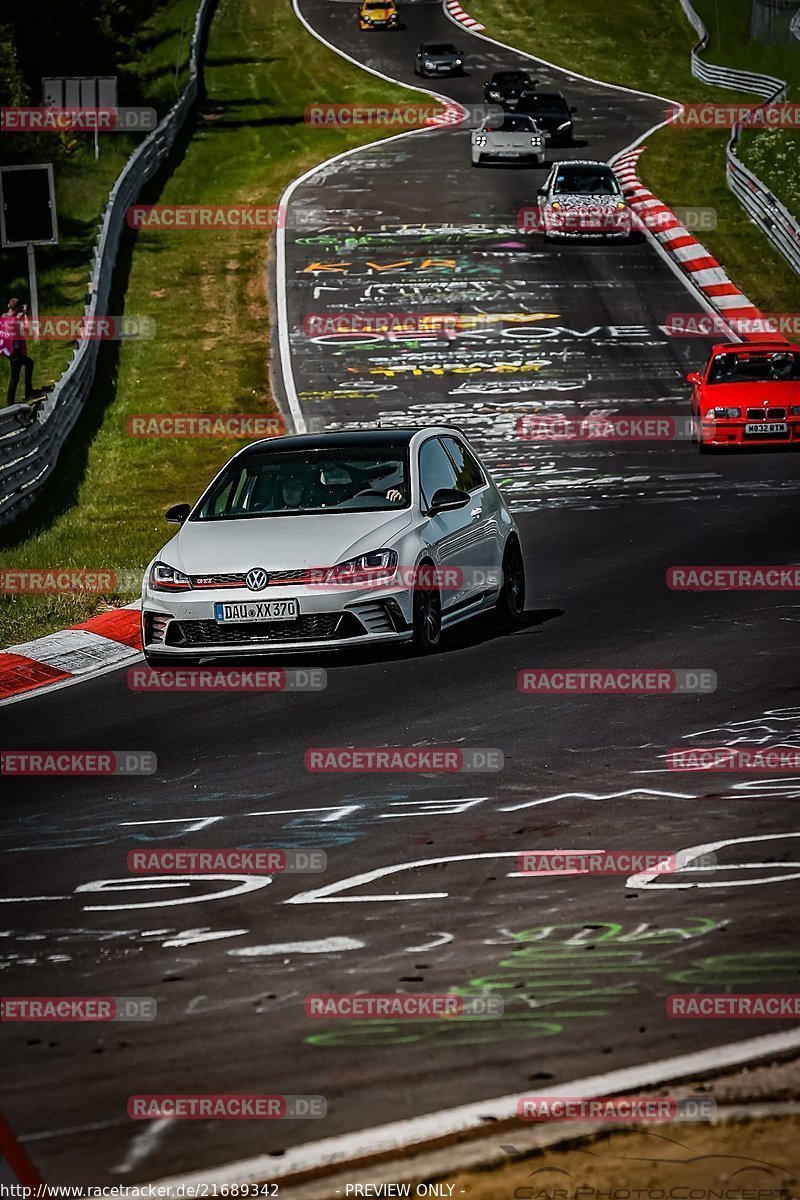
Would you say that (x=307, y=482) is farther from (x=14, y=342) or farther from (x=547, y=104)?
(x=547, y=104)

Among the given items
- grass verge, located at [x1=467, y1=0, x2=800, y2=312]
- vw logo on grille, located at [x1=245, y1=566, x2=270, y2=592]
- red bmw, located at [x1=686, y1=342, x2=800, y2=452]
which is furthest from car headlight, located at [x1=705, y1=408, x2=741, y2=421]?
vw logo on grille, located at [x1=245, y1=566, x2=270, y2=592]

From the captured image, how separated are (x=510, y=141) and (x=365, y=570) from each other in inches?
1541

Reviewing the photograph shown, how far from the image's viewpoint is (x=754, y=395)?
79.9ft

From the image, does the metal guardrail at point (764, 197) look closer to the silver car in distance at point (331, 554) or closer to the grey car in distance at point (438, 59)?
the grey car in distance at point (438, 59)

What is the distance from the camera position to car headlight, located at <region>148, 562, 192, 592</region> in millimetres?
12141

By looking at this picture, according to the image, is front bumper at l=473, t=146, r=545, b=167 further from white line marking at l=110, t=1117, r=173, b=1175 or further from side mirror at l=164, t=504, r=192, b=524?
white line marking at l=110, t=1117, r=173, b=1175

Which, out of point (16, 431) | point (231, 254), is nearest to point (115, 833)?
point (16, 431)

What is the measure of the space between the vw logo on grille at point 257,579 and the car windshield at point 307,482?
36.8 inches

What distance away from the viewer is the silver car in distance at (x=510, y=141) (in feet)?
162

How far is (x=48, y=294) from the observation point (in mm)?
38125

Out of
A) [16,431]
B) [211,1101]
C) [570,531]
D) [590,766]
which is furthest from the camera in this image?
[16,431]

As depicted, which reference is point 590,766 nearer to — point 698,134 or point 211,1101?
point 211,1101

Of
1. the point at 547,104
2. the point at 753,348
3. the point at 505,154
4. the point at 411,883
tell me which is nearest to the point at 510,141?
the point at 505,154

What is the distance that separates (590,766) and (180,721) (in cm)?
281
